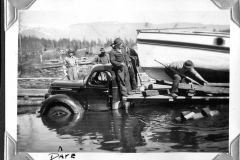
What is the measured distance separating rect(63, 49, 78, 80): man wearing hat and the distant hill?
0.98 feet

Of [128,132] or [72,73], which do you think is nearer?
[128,132]

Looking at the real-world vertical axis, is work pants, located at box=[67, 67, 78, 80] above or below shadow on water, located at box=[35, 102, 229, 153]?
above

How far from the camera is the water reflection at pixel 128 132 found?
13.3 ft

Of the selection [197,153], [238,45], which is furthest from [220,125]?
[238,45]

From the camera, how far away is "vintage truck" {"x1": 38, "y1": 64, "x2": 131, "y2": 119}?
413 cm

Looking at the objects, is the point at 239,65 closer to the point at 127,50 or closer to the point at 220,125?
the point at 220,125

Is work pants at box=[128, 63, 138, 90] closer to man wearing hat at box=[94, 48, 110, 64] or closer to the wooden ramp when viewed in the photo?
the wooden ramp

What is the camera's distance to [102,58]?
164 inches

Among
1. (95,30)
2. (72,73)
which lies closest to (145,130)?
(72,73)

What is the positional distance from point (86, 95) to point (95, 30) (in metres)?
1.01

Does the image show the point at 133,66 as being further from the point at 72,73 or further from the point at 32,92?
the point at 32,92

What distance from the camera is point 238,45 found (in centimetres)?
414

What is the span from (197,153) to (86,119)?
1756mm

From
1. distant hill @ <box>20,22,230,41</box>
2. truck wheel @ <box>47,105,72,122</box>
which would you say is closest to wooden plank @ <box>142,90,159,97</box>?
distant hill @ <box>20,22,230,41</box>
